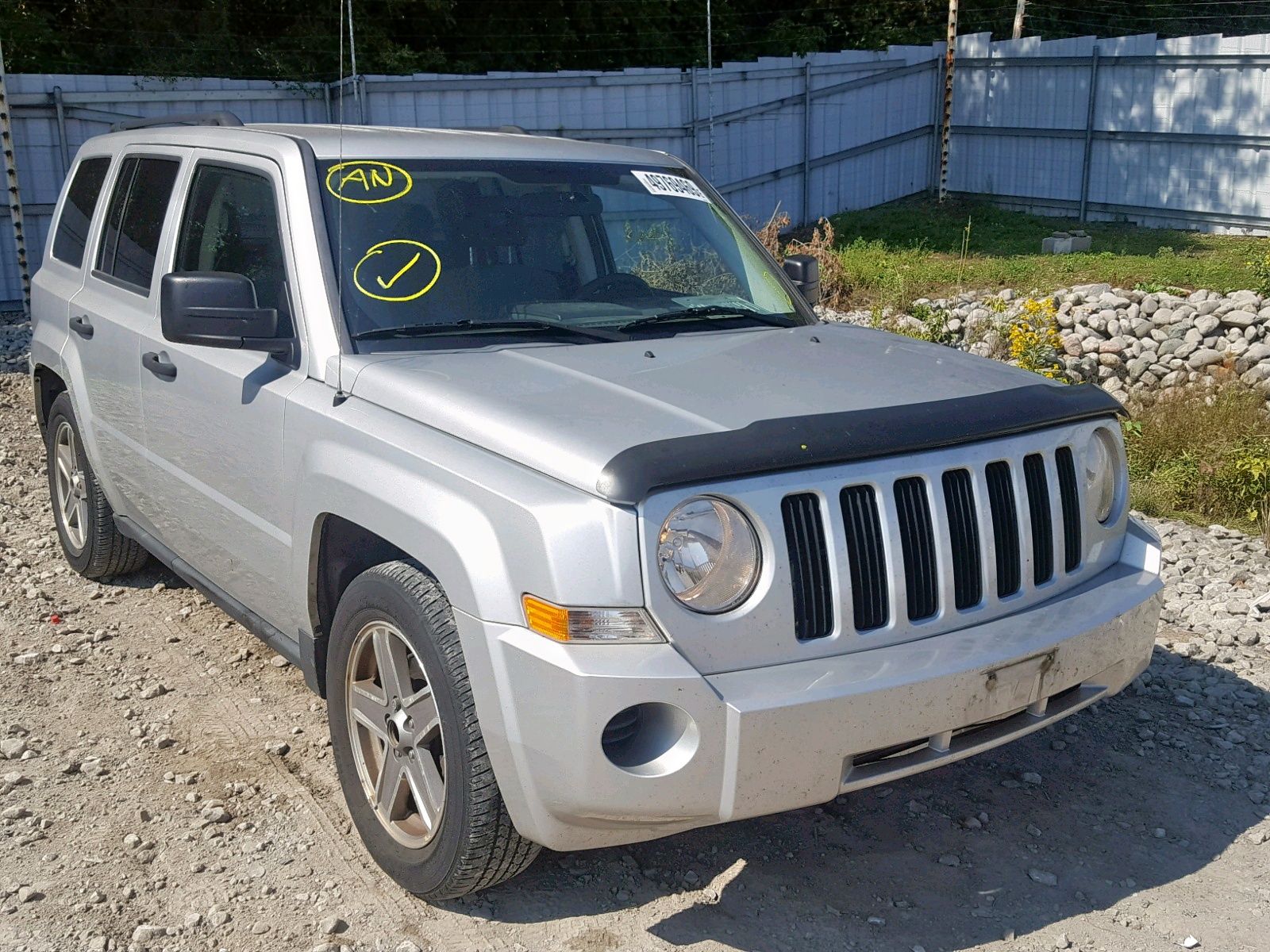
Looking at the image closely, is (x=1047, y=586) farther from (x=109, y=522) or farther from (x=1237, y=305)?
(x=1237, y=305)

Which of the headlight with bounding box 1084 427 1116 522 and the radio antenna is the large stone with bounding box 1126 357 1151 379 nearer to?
the headlight with bounding box 1084 427 1116 522

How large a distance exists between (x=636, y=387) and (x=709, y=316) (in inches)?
37.7

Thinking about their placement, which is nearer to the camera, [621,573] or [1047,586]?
[621,573]

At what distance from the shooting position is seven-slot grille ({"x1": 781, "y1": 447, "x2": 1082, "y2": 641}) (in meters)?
2.88

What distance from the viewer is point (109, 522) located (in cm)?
550

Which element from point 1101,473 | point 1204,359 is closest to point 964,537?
point 1101,473

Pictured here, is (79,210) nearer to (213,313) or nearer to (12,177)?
(213,313)

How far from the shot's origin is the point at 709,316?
4.18 meters

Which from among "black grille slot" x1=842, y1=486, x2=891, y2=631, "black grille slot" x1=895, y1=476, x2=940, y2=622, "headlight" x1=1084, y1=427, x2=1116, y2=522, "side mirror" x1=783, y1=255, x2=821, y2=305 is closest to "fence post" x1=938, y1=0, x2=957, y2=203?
"side mirror" x1=783, y1=255, x2=821, y2=305

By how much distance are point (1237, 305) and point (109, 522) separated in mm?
8874

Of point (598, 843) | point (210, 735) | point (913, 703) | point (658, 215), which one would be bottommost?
point (210, 735)

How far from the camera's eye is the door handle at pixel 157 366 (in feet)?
14.2

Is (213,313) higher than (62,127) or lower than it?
lower

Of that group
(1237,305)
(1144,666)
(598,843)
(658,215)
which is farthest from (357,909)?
(1237,305)
